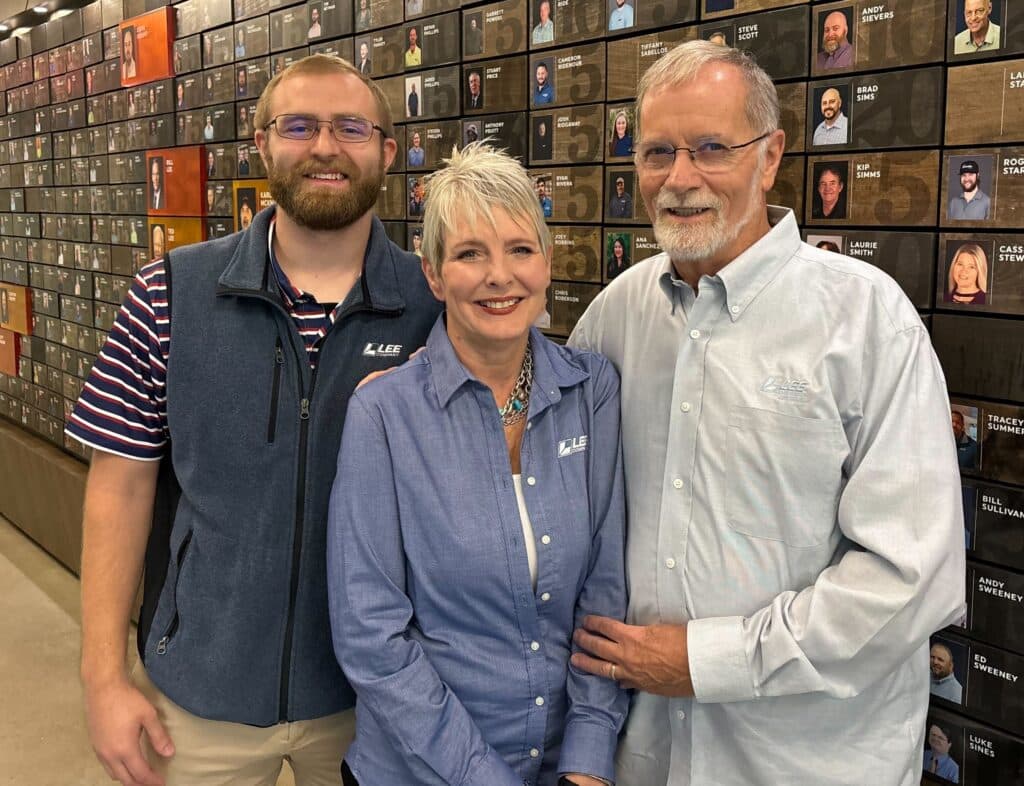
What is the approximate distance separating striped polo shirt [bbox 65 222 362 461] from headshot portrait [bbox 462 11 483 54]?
1505 millimetres

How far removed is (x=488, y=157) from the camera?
1494 mm

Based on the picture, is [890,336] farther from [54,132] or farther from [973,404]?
[54,132]

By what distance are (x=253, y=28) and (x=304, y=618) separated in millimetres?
2901

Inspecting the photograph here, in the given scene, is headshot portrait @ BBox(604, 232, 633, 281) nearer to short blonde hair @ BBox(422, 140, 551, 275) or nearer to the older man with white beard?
the older man with white beard

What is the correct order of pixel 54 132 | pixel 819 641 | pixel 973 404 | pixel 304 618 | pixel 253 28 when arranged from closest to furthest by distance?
pixel 819 641
pixel 304 618
pixel 973 404
pixel 253 28
pixel 54 132

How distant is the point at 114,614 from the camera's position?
1731 millimetres

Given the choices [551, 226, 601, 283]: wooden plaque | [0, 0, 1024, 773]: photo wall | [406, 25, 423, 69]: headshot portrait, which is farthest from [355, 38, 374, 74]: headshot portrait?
[551, 226, 601, 283]: wooden plaque

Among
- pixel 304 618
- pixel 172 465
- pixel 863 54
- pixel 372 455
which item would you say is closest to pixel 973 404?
pixel 863 54

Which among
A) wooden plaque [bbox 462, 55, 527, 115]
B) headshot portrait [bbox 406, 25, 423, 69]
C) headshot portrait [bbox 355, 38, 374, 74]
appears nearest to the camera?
wooden plaque [bbox 462, 55, 527, 115]

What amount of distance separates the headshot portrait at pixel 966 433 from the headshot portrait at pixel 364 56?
7.44 ft

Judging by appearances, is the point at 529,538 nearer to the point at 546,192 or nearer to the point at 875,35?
the point at 875,35

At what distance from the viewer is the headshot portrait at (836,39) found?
6.60ft

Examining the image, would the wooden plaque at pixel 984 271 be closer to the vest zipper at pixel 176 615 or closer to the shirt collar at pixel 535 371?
the shirt collar at pixel 535 371

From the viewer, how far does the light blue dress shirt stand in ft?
4.52
